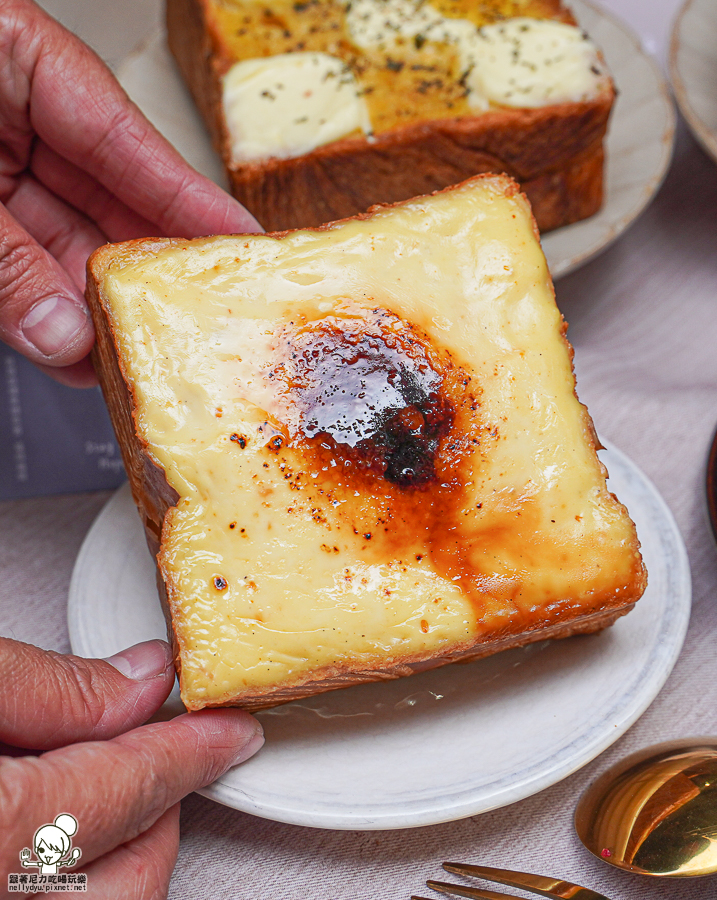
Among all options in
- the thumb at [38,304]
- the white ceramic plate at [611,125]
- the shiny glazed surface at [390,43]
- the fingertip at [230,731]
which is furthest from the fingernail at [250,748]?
the shiny glazed surface at [390,43]

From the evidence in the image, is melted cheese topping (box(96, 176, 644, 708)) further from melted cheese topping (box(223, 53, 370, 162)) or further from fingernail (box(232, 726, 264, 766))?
melted cheese topping (box(223, 53, 370, 162))

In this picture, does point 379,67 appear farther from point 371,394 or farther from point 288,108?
point 371,394

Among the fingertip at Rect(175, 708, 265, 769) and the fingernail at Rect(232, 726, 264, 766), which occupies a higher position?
the fingertip at Rect(175, 708, 265, 769)

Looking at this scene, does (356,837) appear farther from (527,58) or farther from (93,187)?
(527,58)

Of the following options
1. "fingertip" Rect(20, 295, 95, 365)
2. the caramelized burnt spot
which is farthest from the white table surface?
the caramelized burnt spot

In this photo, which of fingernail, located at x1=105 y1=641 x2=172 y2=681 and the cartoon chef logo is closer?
the cartoon chef logo

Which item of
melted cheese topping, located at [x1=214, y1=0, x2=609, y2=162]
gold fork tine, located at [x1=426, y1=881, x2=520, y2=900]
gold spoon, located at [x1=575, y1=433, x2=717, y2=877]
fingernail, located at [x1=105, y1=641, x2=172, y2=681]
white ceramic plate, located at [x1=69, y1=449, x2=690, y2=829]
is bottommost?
gold spoon, located at [x1=575, y1=433, x2=717, y2=877]

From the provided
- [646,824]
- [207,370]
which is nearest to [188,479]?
[207,370]
